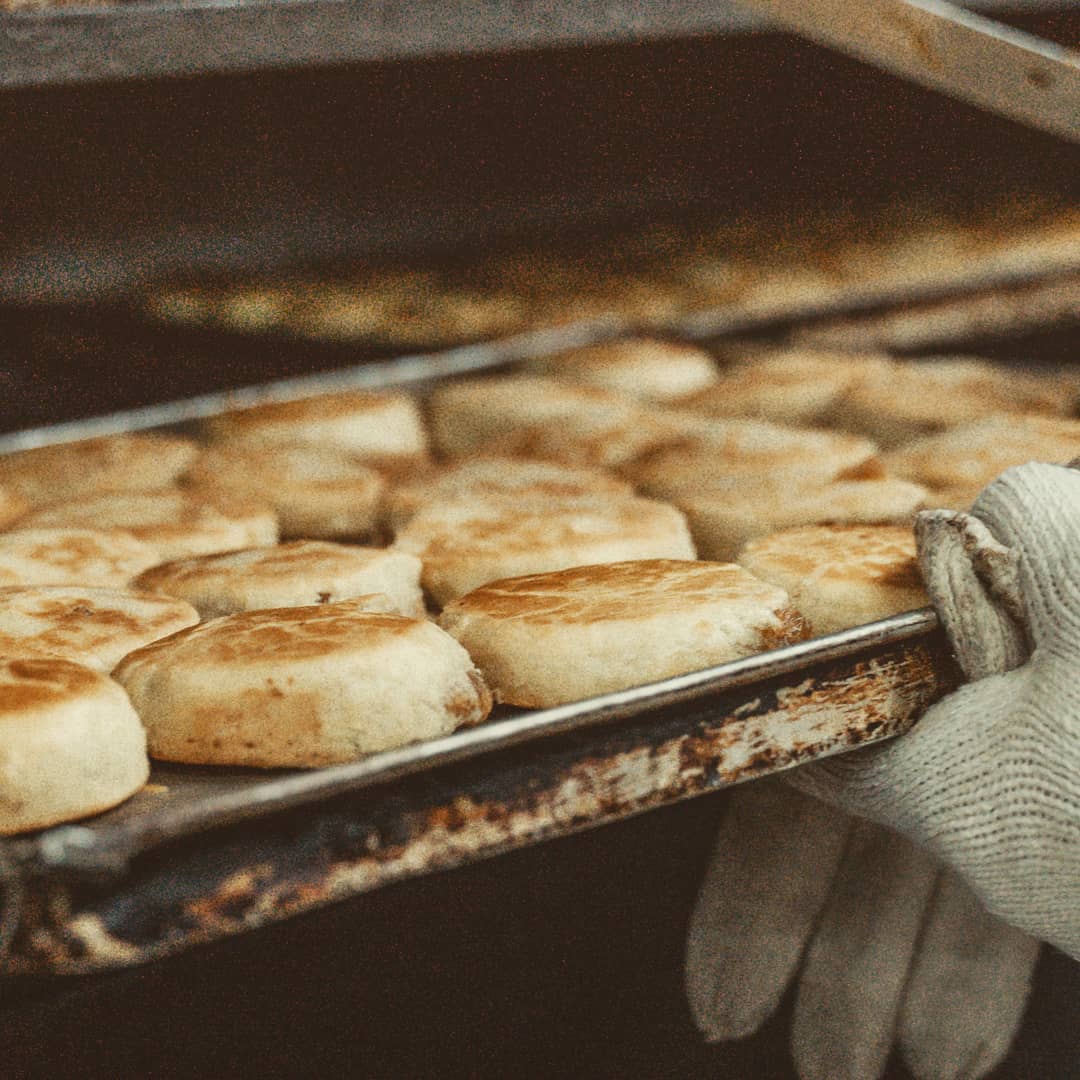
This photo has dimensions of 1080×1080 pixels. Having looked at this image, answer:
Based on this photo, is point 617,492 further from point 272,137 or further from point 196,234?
point 196,234

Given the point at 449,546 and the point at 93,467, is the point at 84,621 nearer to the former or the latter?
the point at 449,546

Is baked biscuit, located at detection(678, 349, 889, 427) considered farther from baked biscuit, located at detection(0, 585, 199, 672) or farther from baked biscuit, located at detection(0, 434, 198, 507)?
baked biscuit, located at detection(0, 585, 199, 672)

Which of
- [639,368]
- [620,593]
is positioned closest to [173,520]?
[620,593]

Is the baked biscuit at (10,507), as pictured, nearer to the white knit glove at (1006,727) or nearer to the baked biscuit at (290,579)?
the baked biscuit at (290,579)

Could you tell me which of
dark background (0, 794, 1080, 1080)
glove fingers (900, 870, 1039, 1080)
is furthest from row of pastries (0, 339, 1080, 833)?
glove fingers (900, 870, 1039, 1080)

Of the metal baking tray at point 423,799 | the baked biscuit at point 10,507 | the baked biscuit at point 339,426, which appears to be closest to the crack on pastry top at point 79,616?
the metal baking tray at point 423,799

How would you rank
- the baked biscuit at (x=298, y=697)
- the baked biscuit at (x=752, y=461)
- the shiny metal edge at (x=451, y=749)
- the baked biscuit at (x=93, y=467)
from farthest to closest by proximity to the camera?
the baked biscuit at (x=93, y=467) → the baked biscuit at (x=752, y=461) → the baked biscuit at (x=298, y=697) → the shiny metal edge at (x=451, y=749)
